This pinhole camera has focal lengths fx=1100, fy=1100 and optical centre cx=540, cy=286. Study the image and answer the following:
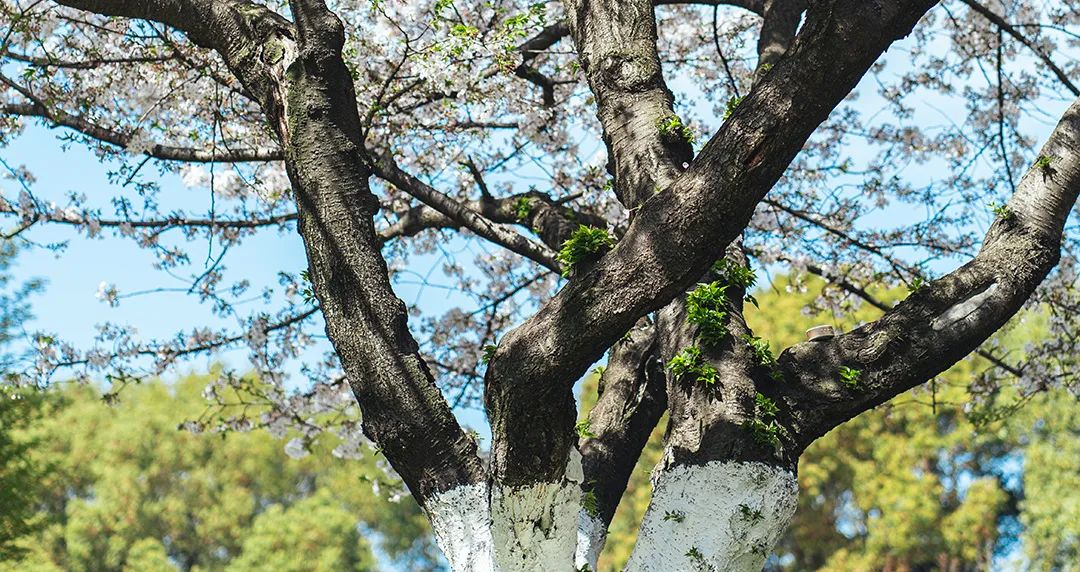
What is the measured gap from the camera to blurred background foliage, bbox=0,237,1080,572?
2192 cm

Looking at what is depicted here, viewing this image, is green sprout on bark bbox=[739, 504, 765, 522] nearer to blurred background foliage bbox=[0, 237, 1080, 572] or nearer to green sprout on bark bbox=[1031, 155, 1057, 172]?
green sprout on bark bbox=[1031, 155, 1057, 172]

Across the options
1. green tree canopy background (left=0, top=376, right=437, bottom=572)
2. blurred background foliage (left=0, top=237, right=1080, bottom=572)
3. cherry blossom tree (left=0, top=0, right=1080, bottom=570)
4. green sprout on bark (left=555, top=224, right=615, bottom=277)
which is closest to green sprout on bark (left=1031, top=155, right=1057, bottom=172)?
cherry blossom tree (left=0, top=0, right=1080, bottom=570)

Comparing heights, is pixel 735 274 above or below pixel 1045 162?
above

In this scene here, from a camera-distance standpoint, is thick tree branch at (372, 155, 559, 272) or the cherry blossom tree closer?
the cherry blossom tree

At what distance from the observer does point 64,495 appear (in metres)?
28.0

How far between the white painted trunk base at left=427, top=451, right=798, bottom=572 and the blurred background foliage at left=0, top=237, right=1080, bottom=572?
42.5 feet

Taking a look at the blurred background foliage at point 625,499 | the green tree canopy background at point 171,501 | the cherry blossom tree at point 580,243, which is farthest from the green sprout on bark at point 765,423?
the green tree canopy background at point 171,501

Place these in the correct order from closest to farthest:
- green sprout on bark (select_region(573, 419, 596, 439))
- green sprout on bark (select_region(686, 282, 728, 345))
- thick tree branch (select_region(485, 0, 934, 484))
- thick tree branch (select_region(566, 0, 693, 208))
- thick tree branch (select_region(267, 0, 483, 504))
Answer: thick tree branch (select_region(485, 0, 934, 484)) < thick tree branch (select_region(267, 0, 483, 504)) < green sprout on bark (select_region(686, 282, 728, 345)) < thick tree branch (select_region(566, 0, 693, 208)) < green sprout on bark (select_region(573, 419, 596, 439))

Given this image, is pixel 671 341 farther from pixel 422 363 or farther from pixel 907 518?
pixel 907 518

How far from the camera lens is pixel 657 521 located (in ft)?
11.9

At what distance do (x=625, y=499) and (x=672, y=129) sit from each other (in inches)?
812

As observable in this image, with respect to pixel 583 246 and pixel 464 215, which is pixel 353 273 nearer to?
pixel 583 246

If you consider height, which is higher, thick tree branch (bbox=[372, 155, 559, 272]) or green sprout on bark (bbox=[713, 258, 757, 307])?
thick tree branch (bbox=[372, 155, 559, 272])

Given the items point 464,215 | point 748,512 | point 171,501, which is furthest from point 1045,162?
point 171,501
